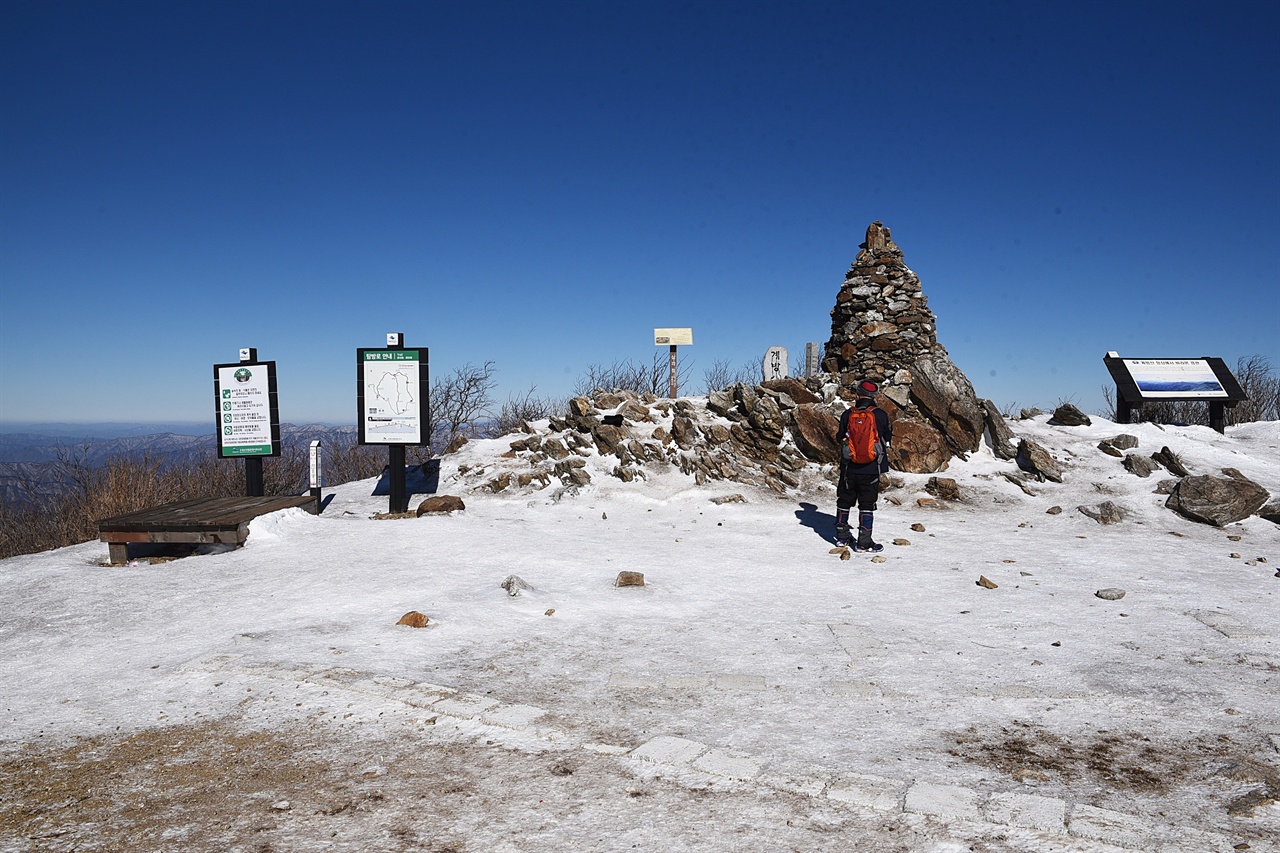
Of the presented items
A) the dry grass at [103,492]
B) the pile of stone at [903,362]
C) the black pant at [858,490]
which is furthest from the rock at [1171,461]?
the dry grass at [103,492]

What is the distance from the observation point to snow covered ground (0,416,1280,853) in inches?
116

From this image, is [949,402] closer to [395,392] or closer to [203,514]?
[395,392]

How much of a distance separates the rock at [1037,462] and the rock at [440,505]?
341 inches

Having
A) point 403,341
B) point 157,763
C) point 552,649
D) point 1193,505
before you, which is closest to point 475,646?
point 552,649

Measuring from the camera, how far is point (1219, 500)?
949cm

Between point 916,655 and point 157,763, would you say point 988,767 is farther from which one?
point 157,763

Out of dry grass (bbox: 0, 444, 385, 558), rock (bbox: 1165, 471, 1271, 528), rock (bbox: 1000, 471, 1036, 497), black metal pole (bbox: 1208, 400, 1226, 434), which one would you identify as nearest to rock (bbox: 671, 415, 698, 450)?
rock (bbox: 1000, 471, 1036, 497)

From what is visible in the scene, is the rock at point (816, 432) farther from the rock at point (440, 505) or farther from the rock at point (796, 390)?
the rock at point (440, 505)

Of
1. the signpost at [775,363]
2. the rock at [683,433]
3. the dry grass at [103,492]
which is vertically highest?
the signpost at [775,363]

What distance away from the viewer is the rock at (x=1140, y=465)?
10.9 m

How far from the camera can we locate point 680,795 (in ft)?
10.3

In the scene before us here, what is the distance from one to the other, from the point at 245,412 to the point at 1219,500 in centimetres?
1332

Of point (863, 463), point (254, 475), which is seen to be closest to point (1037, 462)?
point (863, 463)

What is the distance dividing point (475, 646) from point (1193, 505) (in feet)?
30.8
